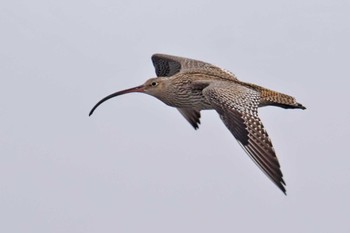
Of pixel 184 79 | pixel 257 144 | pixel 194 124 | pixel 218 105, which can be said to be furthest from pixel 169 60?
pixel 257 144

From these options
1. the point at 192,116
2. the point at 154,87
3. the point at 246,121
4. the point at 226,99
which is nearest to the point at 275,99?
the point at 226,99

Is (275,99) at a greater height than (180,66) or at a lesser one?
lesser

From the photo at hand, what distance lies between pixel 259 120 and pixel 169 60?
7.97m

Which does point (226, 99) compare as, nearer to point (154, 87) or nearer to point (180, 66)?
point (154, 87)

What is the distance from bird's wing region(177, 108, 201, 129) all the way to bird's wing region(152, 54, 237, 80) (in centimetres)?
126

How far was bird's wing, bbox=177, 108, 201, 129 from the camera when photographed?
28.8 m

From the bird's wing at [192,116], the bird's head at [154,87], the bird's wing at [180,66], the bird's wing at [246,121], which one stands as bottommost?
the bird's wing at [246,121]

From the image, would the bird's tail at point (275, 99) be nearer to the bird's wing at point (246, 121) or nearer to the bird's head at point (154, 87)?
the bird's wing at point (246, 121)

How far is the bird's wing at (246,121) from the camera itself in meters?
20.4

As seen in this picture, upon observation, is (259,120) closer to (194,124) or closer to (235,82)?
(235,82)

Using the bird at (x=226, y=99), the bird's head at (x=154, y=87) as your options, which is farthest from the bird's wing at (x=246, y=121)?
the bird's head at (x=154, y=87)

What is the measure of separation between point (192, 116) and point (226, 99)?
6.21 m

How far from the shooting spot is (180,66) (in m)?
29.0

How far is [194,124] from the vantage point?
94.8 feet
